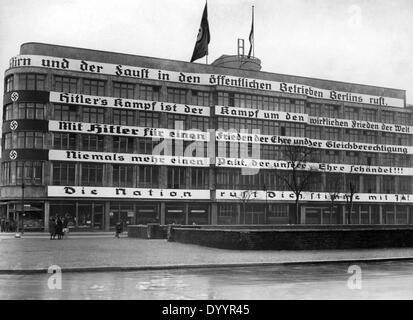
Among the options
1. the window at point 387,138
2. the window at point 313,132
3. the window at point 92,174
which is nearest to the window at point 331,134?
the window at point 313,132

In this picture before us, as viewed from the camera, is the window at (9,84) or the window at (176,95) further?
the window at (176,95)

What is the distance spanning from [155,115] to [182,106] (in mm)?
3373

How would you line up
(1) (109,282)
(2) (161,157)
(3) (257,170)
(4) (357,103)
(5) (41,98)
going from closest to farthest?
(1) (109,282) → (5) (41,98) → (2) (161,157) → (3) (257,170) → (4) (357,103)

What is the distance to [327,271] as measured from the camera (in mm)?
17172

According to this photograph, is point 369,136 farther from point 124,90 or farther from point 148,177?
point 124,90

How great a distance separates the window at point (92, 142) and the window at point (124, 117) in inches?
105

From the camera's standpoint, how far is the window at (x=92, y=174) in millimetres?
57625

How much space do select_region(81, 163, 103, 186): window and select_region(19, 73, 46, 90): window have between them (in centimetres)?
928

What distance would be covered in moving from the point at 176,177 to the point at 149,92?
9917mm

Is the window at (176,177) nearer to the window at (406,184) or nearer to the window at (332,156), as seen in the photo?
the window at (332,156)

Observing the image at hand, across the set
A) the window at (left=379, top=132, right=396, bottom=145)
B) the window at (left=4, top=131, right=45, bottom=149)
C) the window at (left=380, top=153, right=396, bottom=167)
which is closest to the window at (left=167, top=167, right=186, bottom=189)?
the window at (left=4, top=131, right=45, bottom=149)
